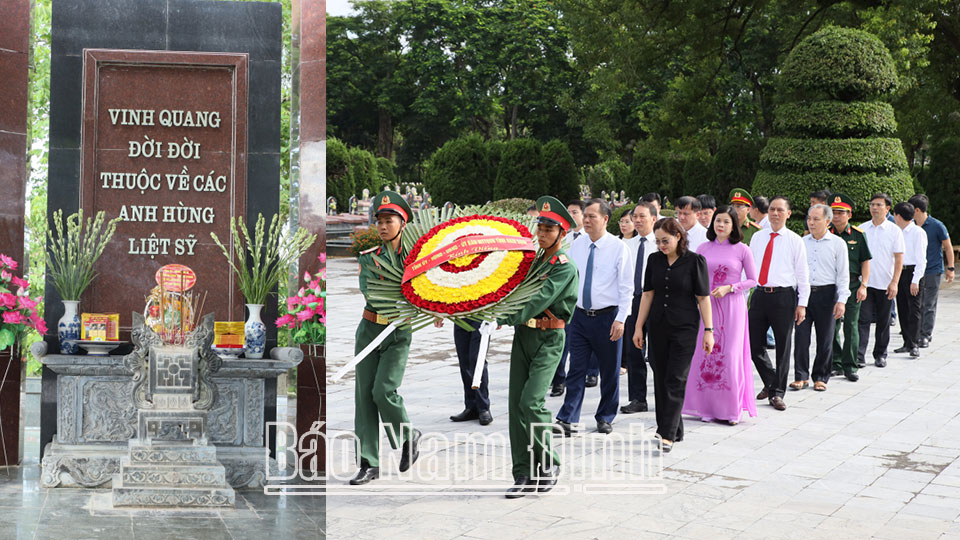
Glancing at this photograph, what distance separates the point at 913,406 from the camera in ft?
28.9

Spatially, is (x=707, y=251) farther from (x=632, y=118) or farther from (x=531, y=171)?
(x=632, y=118)

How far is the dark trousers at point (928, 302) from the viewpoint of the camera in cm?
1217

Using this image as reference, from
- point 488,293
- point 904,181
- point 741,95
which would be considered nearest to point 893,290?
point 904,181

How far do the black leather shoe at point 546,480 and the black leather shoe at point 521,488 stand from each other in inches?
1.6

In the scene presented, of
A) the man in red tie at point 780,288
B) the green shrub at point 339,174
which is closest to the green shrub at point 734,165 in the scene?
the man in red tie at point 780,288

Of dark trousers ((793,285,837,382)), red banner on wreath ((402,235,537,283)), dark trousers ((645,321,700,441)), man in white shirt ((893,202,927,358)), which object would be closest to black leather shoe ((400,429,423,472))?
red banner on wreath ((402,235,537,283))

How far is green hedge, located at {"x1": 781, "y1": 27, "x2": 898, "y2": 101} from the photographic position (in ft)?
49.3

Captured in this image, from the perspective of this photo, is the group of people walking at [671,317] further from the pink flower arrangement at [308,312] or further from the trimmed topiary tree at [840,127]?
the trimmed topiary tree at [840,127]

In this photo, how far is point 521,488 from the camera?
232 inches

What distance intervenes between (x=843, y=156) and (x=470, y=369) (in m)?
8.98

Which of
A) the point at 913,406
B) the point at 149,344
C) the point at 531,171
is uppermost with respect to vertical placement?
the point at 531,171

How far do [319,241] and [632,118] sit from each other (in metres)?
34.0

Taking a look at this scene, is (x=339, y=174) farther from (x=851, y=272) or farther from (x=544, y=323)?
(x=544, y=323)

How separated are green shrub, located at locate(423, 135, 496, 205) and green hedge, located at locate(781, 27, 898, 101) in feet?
52.7
